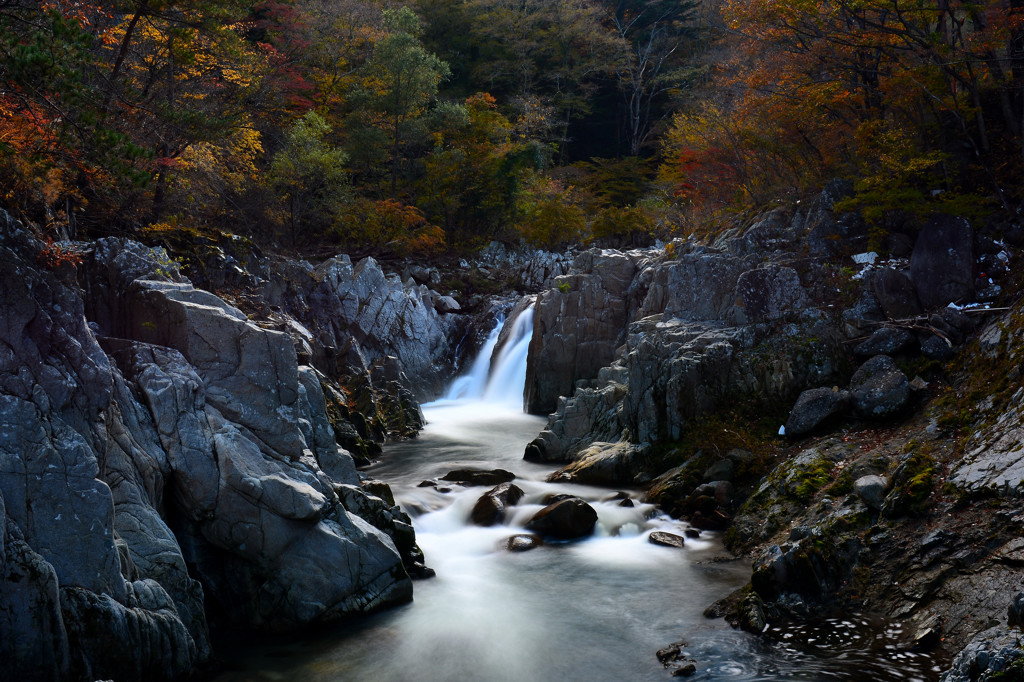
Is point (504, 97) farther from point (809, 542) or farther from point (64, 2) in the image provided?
point (809, 542)

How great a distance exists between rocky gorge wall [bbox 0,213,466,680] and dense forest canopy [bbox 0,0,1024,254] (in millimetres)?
1976

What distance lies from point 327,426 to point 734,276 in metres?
9.17

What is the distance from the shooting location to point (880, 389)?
11078 millimetres

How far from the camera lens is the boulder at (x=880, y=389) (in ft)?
35.7

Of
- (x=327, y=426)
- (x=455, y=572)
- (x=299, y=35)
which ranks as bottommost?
(x=455, y=572)

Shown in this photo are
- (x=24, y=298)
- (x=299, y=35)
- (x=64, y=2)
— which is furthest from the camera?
(x=299, y=35)

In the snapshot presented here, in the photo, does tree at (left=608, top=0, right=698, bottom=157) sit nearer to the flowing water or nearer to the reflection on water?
the flowing water

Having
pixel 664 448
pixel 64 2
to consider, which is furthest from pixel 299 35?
pixel 664 448

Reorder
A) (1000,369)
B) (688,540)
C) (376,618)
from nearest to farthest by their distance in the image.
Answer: (376,618)
(1000,369)
(688,540)

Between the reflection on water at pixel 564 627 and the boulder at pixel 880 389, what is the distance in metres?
3.28

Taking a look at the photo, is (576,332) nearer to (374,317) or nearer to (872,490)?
(374,317)

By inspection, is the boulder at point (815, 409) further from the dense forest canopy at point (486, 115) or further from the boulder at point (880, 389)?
the dense forest canopy at point (486, 115)

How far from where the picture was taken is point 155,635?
6.50 m

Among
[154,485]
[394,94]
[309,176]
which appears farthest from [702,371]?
[394,94]
